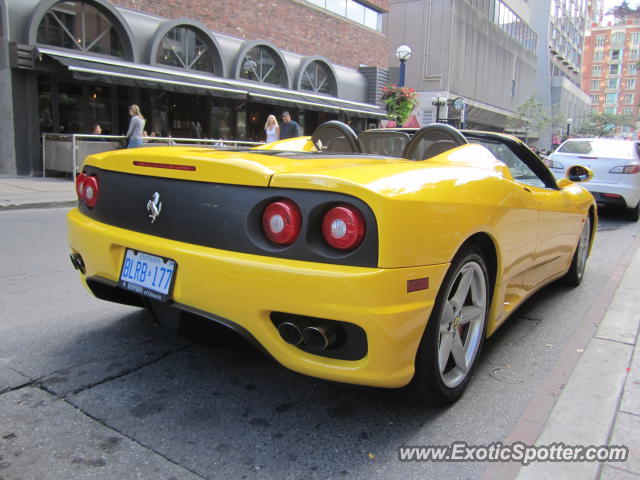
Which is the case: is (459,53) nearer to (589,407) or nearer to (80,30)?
(80,30)

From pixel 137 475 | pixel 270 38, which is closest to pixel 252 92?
pixel 270 38

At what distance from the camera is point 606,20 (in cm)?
14188

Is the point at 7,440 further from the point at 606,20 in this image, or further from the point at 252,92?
the point at 606,20

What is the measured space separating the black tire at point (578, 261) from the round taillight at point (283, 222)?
350 centimetres

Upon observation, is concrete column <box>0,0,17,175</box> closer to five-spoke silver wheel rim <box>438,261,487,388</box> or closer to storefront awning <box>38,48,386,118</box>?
storefront awning <box>38,48,386,118</box>

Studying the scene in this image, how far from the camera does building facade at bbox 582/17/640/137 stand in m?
131

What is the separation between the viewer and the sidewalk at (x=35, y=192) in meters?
9.25

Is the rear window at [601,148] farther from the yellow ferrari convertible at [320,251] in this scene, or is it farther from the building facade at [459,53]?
the building facade at [459,53]

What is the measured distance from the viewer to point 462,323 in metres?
2.67

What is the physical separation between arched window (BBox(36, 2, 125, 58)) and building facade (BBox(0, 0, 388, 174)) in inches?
1.0

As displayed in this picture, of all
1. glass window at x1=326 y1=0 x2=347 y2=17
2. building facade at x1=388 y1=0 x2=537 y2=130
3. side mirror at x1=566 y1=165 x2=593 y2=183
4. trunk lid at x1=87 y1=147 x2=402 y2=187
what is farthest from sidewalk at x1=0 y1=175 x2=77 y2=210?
building facade at x1=388 y1=0 x2=537 y2=130

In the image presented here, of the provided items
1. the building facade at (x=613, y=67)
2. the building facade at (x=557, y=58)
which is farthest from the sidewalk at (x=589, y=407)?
the building facade at (x=613, y=67)

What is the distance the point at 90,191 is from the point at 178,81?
13649 millimetres

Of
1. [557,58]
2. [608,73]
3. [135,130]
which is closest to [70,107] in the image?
[135,130]
